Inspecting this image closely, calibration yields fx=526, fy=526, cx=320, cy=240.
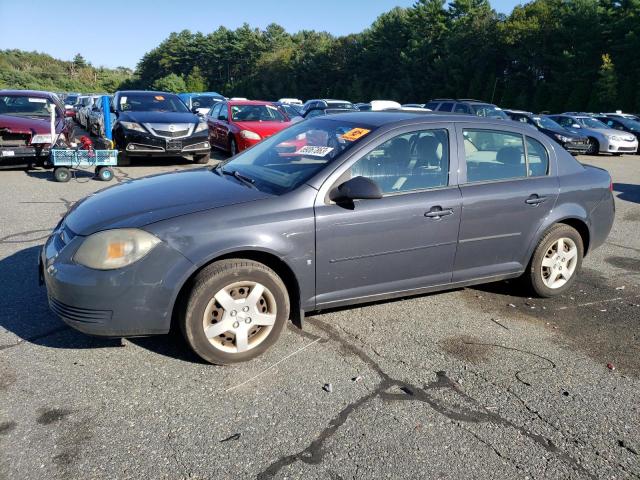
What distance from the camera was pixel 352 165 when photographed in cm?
374

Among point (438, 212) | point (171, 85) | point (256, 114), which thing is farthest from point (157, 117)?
point (171, 85)

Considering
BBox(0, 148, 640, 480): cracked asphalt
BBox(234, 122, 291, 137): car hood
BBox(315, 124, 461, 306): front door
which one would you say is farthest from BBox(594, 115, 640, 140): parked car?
BBox(315, 124, 461, 306): front door

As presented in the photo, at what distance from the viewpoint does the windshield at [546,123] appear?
63.0ft

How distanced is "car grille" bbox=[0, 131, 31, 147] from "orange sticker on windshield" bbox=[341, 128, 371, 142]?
8.26 meters

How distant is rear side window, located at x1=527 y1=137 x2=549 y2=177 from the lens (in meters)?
4.60

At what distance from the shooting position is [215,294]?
328cm

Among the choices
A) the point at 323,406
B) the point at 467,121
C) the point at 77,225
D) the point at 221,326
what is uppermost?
the point at 467,121

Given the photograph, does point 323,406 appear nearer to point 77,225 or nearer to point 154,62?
point 77,225

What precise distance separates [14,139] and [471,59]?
51.8 meters

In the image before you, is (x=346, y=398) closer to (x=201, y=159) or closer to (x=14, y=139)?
(x=14, y=139)

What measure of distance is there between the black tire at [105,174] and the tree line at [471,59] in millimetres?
41138

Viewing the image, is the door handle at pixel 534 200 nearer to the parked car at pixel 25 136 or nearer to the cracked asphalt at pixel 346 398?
the cracked asphalt at pixel 346 398

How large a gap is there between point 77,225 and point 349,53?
74.7 meters

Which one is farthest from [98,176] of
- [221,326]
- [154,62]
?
[154,62]
